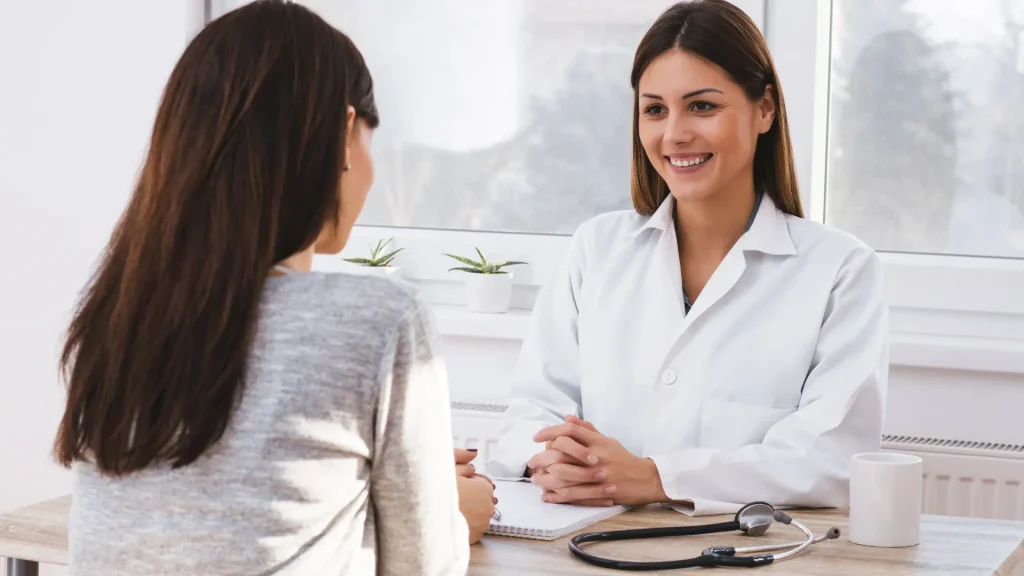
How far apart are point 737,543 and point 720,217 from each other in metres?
0.76

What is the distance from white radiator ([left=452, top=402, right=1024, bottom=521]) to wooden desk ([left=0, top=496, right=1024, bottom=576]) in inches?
28.3

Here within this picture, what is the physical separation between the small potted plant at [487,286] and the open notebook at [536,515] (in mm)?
969

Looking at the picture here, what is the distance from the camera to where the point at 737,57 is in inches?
79.7

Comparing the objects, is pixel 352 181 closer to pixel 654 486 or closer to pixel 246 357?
pixel 246 357

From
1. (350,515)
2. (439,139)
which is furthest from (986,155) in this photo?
(350,515)

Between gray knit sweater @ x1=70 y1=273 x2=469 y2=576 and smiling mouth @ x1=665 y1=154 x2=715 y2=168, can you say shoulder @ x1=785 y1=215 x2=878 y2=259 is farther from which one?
gray knit sweater @ x1=70 y1=273 x2=469 y2=576

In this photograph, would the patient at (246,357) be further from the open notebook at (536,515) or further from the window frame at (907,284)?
the window frame at (907,284)

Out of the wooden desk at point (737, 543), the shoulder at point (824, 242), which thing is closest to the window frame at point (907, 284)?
the shoulder at point (824, 242)

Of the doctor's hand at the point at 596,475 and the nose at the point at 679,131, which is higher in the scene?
the nose at the point at 679,131

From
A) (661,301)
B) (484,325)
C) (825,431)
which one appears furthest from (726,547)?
(484,325)

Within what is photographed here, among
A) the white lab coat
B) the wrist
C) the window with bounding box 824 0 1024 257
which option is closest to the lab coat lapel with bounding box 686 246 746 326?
the white lab coat

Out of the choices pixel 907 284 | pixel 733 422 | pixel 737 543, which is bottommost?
pixel 737 543

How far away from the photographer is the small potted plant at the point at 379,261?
2.82 metres

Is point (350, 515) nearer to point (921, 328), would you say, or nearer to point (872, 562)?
point (872, 562)
